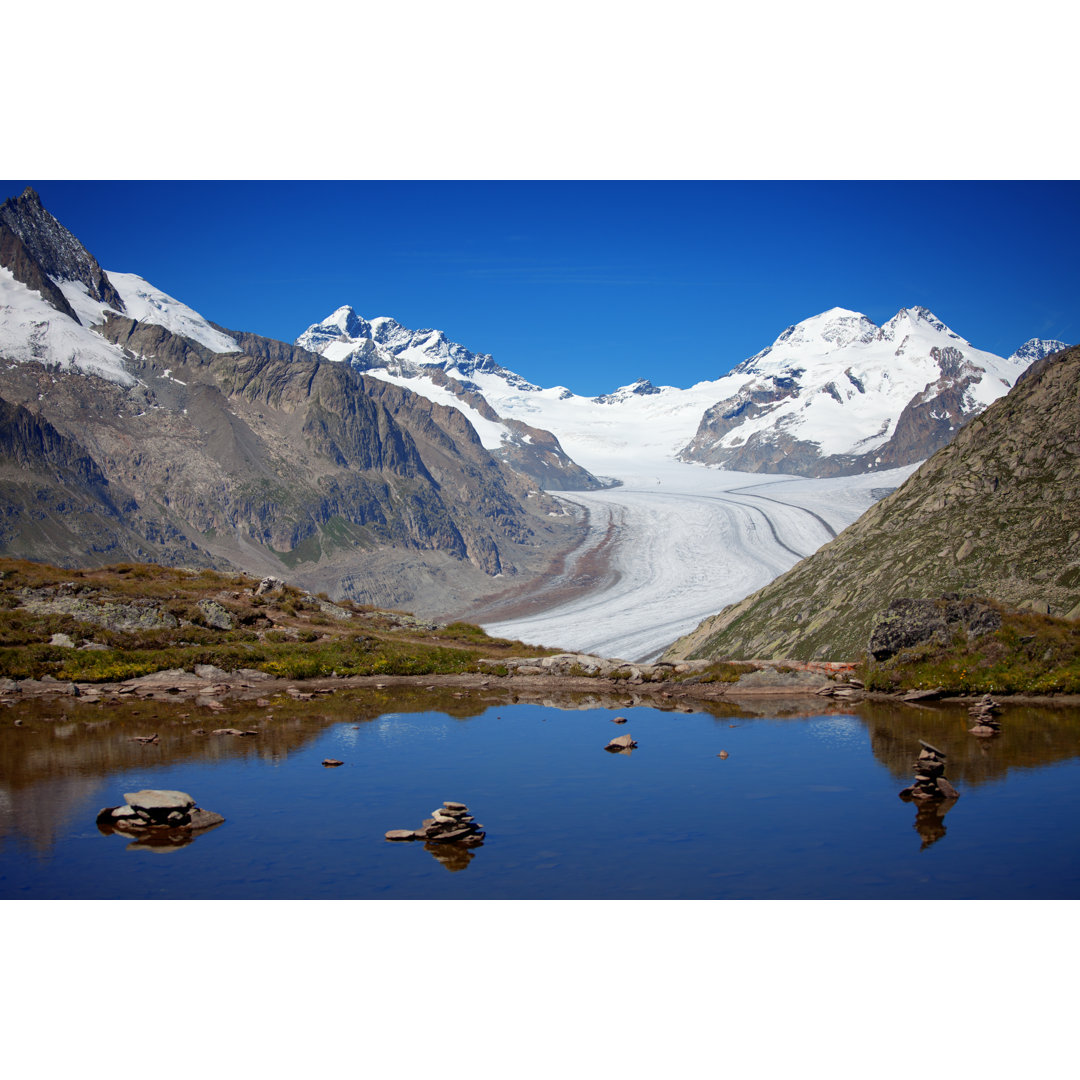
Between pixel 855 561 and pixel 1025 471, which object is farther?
pixel 855 561

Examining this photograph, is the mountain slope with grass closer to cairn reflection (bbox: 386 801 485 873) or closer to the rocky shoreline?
the rocky shoreline

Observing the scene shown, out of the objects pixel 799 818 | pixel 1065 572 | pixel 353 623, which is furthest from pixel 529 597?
pixel 799 818

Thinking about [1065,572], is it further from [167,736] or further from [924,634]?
[167,736]

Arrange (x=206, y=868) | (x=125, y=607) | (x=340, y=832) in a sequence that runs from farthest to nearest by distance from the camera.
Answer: (x=125, y=607), (x=340, y=832), (x=206, y=868)

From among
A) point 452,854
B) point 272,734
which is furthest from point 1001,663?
point 272,734

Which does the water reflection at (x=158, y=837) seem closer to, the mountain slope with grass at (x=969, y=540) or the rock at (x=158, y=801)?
the rock at (x=158, y=801)

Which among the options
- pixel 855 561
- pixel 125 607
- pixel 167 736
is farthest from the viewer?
pixel 855 561

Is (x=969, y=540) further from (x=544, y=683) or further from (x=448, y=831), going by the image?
(x=448, y=831)
